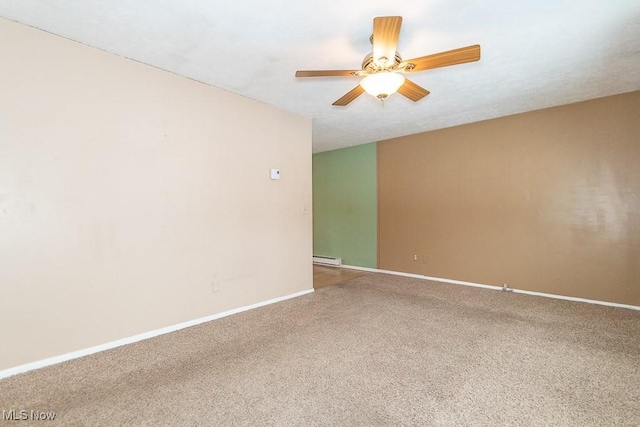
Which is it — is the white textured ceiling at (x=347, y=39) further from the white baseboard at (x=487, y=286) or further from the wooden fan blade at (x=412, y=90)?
the white baseboard at (x=487, y=286)

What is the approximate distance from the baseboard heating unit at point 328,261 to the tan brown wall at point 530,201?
3.94 feet

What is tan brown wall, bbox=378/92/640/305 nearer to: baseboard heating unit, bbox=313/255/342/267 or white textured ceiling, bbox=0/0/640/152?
white textured ceiling, bbox=0/0/640/152

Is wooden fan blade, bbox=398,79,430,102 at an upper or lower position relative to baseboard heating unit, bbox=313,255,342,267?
upper

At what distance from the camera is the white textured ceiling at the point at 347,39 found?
1978mm

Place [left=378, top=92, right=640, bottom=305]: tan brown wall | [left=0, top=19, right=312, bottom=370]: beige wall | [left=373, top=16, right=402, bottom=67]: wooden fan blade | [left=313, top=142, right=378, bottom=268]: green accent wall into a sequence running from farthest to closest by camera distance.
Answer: [left=313, top=142, right=378, bottom=268]: green accent wall < [left=378, top=92, right=640, bottom=305]: tan brown wall < [left=0, top=19, right=312, bottom=370]: beige wall < [left=373, top=16, right=402, bottom=67]: wooden fan blade

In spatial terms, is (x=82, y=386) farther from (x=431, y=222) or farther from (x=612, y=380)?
(x=431, y=222)

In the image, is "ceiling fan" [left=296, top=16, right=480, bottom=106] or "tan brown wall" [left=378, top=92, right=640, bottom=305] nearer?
"ceiling fan" [left=296, top=16, right=480, bottom=106]

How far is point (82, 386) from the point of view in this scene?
1886 millimetres

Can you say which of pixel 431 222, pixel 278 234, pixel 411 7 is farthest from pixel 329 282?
pixel 411 7

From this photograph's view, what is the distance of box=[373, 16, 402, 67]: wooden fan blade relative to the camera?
5.63 ft

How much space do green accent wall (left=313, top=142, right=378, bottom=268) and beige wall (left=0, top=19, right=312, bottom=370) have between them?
8.69ft

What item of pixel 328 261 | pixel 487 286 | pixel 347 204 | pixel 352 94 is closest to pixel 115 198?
→ pixel 352 94

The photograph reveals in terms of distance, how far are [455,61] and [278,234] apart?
2.66 meters

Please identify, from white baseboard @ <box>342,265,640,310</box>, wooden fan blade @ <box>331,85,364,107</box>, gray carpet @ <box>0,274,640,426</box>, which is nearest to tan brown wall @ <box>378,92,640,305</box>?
white baseboard @ <box>342,265,640,310</box>
